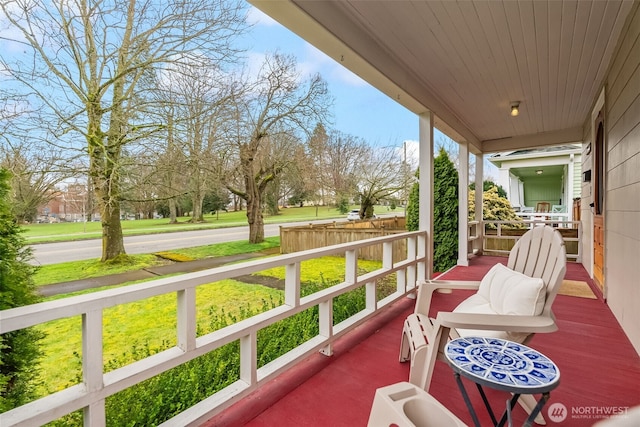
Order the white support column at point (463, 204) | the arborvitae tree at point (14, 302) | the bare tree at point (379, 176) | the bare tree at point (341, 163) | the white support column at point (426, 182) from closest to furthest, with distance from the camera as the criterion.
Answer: the arborvitae tree at point (14, 302)
the white support column at point (426, 182)
the bare tree at point (341, 163)
the white support column at point (463, 204)
the bare tree at point (379, 176)

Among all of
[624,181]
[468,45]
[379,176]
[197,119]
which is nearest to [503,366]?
[624,181]

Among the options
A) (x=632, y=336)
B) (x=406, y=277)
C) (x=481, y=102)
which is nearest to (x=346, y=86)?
(x=481, y=102)

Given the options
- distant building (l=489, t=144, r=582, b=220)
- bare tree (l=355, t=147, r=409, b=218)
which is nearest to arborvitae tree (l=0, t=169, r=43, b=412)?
bare tree (l=355, t=147, r=409, b=218)

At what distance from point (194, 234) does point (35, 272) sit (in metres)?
1.09

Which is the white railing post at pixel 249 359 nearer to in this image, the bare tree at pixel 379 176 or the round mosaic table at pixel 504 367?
the round mosaic table at pixel 504 367

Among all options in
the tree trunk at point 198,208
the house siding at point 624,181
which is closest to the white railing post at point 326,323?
the tree trunk at point 198,208

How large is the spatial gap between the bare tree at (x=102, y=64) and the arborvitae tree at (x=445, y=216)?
5033mm

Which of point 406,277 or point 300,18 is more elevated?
point 300,18

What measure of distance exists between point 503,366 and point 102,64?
3078 millimetres

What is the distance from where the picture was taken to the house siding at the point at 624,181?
2.38 metres

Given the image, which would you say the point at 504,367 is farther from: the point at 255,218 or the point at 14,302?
the point at 255,218

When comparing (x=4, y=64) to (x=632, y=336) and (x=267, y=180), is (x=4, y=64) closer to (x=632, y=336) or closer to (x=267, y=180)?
(x=267, y=180)

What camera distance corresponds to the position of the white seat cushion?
179cm

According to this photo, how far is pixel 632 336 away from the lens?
257cm
